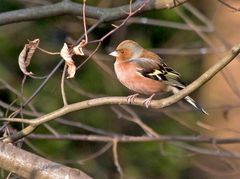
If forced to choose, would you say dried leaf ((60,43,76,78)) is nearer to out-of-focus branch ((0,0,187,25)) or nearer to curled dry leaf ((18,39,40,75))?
curled dry leaf ((18,39,40,75))

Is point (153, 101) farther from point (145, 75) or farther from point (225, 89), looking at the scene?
point (225, 89)

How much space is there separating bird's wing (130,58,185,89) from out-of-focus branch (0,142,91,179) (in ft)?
5.11

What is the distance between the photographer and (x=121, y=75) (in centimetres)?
457

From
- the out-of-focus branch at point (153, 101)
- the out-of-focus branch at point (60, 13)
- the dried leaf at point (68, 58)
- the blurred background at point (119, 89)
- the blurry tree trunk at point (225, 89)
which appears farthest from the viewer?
the blurry tree trunk at point (225, 89)

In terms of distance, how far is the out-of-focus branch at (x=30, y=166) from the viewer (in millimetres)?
3029

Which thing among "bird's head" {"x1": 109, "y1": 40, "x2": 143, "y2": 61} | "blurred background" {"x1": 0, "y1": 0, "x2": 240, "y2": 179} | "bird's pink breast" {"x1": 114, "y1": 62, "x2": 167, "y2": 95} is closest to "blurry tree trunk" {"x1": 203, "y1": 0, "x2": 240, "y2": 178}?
"blurred background" {"x1": 0, "y1": 0, "x2": 240, "y2": 179}

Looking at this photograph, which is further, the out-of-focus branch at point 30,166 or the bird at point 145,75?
the bird at point 145,75

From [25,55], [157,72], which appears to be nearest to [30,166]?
[25,55]

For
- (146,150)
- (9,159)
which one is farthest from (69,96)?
(9,159)

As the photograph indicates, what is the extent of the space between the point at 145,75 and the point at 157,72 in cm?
12

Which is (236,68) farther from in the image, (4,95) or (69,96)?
(4,95)

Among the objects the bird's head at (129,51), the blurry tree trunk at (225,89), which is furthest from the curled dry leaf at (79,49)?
the blurry tree trunk at (225,89)

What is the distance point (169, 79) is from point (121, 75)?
32 centimetres

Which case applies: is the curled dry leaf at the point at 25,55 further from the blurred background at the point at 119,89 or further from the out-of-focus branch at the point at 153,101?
the blurred background at the point at 119,89
